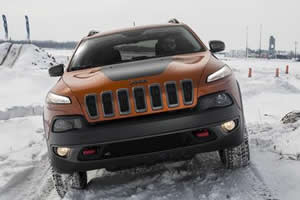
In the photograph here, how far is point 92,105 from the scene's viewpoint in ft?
9.13

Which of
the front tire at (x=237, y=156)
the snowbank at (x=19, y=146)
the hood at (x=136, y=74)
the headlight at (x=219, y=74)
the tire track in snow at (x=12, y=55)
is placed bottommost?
the tire track in snow at (x=12, y=55)

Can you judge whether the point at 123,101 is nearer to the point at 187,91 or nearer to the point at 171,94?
the point at 171,94

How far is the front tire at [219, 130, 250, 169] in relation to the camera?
3.15 metres

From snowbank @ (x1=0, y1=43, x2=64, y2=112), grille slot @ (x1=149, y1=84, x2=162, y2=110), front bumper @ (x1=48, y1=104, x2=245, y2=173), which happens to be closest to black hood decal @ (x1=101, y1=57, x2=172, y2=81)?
grille slot @ (x1=149, y1=84, x2=162, y2=110)

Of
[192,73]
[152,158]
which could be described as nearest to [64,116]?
[152,158]

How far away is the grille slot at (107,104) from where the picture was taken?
2732 millimetres

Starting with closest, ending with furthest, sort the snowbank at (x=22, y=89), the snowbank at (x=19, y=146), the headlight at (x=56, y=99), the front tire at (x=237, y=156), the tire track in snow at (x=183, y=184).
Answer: the tire track in snow at (x=183, y=184), the headlight at (x=56, y=99), the front tire at (x=237, y=156), the snowbank at (x=19, y=146), the snowbank at (x=22, y=89)

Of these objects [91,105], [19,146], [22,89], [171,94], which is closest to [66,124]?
[91,105]

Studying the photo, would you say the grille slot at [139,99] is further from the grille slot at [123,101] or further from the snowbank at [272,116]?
the snowbank at [272,116]

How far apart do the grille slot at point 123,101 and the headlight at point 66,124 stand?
→ 370mm

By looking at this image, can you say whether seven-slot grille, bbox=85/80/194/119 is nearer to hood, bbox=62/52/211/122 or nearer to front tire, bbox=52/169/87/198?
hood, bbox=62/52/211/122

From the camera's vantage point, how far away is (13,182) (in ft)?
13.0

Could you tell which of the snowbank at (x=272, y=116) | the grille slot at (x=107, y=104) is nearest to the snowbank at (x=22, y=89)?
the snowbank at (x=272, y=116)

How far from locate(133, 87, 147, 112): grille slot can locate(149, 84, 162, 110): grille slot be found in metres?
0.07
